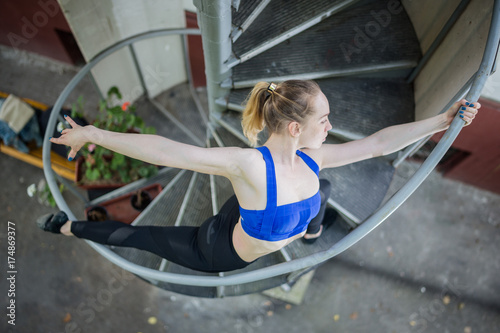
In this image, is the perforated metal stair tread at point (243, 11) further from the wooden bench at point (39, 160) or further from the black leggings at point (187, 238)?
the wooden bench at point (39, 160)

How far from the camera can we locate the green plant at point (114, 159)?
314 cm

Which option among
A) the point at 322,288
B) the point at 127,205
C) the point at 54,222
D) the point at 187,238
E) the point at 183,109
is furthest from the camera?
the point at 183,109

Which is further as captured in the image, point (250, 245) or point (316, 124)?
point (250, 245)

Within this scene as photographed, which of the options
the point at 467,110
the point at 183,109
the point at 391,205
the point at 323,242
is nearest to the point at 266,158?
the point at 391,205

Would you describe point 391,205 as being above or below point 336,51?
below

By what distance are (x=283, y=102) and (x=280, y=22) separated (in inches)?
48.6

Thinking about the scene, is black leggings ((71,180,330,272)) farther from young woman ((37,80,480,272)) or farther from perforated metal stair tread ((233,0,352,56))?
perforated metal stair tread ((233,0,352,56))

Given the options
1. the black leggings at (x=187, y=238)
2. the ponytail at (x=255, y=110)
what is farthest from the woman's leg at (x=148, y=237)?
the ponytail at (x=255, y=110)

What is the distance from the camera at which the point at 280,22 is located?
8.69 feet

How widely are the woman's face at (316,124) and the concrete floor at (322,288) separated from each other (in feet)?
7.53

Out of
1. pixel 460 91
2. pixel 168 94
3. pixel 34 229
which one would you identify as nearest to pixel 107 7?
pixel 168 94

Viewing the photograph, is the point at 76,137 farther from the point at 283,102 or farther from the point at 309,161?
the point at 309,161

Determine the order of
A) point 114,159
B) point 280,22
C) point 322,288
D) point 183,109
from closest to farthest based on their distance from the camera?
point 280,22 → point 114,159 → point 322,288 → point 183,109

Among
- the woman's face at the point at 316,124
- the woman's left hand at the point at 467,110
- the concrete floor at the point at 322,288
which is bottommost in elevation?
the concrete floor at the point at 322,288
